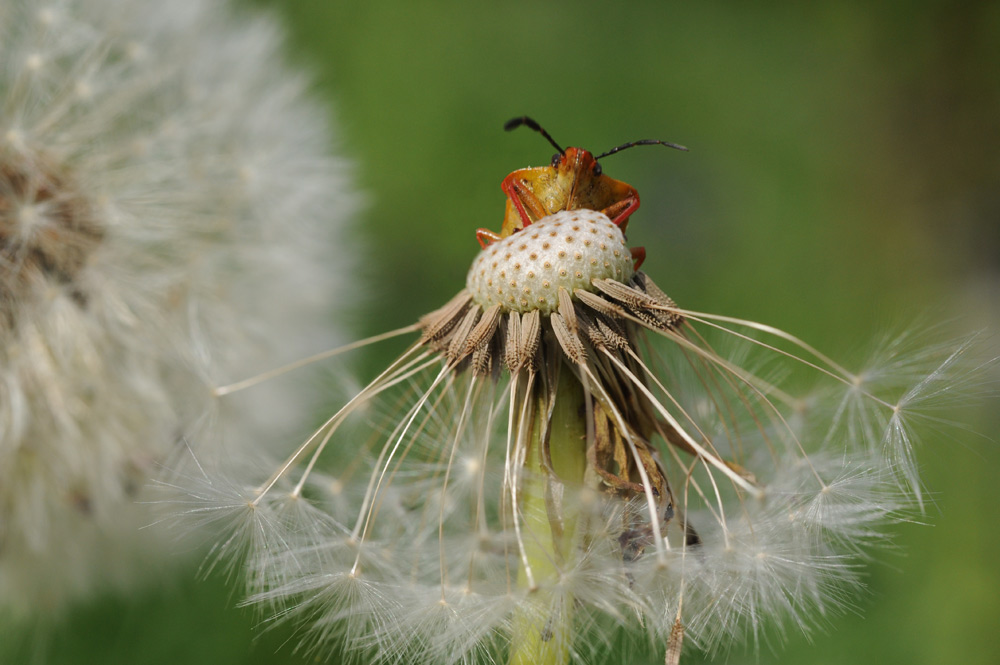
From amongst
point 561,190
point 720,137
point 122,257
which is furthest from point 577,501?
point 720,137

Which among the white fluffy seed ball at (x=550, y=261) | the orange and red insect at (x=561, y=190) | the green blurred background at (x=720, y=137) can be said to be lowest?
the white fluffy seed ball at (x=550, y=261)

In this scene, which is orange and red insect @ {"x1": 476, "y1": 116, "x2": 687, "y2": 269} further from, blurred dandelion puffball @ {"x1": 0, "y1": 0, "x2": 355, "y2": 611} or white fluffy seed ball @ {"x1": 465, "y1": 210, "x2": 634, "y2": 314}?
blurred dandelion puffball @ {"x1": 0, "y1": 0, "x2": 355, "y2": 611}

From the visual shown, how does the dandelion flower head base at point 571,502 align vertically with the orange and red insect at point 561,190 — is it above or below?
below

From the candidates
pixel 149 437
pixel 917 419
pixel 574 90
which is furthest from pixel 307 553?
pixel 574 90

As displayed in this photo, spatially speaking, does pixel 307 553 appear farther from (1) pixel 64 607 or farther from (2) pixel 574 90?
(2) pixel 574 90

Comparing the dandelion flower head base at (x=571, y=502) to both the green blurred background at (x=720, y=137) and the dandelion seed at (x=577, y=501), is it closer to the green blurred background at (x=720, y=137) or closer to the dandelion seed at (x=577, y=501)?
the dandelion seed at (x=577, y=501)

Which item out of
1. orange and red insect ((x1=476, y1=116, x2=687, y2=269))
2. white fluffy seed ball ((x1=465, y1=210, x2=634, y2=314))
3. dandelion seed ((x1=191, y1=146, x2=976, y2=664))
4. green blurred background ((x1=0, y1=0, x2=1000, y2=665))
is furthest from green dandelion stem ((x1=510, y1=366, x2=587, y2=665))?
green blurred background ((x1=0, y1=0, x2=1000, y2=665))

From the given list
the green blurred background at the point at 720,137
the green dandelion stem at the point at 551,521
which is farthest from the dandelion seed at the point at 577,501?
the green blurred background at the point at 720,137
